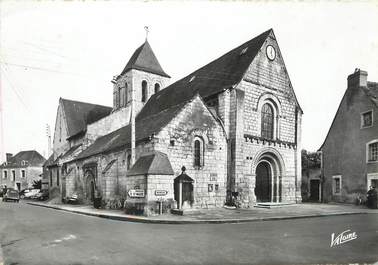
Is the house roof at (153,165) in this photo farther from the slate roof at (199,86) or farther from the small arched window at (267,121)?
the small arched window at (267,121)

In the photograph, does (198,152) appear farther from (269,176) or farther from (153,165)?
(269,176)

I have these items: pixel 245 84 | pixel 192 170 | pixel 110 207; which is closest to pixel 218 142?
pixel 192 170

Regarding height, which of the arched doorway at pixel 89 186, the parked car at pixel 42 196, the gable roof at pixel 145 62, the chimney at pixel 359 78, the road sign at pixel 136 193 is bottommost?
the parked car at pixel 42 196

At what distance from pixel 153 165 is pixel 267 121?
9022 mm

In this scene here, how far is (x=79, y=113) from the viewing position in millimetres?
36594

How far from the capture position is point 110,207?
19.8m

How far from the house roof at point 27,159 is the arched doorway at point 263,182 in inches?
1734

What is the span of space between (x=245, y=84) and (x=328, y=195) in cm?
1139

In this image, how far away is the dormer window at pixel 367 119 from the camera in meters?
20.2

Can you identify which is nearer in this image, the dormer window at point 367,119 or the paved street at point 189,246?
the paved street at point 189,246

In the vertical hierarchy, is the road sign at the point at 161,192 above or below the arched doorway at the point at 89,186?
above

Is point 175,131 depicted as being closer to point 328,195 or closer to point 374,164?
point 374,164

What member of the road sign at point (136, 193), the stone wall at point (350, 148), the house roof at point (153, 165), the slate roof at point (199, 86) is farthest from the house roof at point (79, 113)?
the stone wall at point (350, 148)

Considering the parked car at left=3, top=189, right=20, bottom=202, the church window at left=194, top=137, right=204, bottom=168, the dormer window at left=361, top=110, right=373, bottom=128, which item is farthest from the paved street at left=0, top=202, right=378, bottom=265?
the parked car at left=3, top=189, right=20, bottom=202
